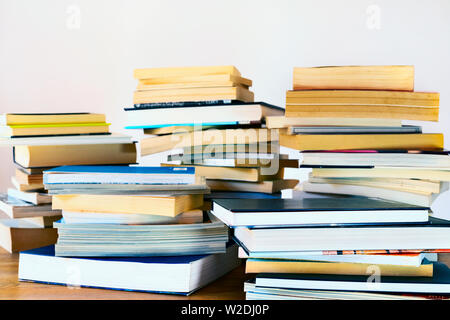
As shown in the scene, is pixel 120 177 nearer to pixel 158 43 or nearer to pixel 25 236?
pixel 25 236

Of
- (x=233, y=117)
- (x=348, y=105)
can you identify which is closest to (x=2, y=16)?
(x=233, y=117)

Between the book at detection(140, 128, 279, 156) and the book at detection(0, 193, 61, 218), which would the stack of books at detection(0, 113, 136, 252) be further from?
the book at detection(140, 128, 279, 156)

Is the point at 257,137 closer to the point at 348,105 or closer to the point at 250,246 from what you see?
the point at 348,105

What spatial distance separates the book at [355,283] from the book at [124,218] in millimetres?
190

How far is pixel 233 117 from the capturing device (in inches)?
39.5

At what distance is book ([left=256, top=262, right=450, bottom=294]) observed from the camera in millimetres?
700

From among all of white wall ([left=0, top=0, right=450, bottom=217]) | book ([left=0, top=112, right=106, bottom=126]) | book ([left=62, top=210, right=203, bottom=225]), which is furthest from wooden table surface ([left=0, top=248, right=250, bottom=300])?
white wall ([left=0, top=0, right=450, bottom=217])

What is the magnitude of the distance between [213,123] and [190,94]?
73 mm

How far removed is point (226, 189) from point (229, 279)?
225 mm

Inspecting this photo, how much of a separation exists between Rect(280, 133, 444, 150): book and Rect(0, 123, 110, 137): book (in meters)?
0.47

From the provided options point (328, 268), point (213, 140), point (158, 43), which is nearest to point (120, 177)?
point (213, 140)

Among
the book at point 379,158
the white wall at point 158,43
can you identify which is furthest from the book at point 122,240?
the white wall at point 158,43

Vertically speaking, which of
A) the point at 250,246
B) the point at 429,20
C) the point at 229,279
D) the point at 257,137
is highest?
the point at 429,20

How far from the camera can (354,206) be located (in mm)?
736
